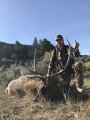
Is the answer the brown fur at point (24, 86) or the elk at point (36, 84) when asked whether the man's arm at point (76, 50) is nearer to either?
the elk at point (36, 84)

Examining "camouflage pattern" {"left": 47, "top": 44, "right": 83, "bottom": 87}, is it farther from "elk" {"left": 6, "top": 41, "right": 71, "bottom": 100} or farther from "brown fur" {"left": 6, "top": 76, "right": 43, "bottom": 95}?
"brown fur" {"left": 6, "top": 76, "right": 43, "bottom": 95}

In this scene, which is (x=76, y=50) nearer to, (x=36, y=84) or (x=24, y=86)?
(x=36, y=84)

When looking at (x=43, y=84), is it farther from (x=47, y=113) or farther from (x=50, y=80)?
(x=47, y=113)

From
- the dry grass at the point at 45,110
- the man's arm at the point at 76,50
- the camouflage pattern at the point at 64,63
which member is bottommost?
the dry grass at the point at 45,110

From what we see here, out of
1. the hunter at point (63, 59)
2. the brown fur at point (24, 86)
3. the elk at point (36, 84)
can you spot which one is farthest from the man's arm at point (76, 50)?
the brown fur at point (24, 86)

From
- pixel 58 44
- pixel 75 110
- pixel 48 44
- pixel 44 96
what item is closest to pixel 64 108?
pixel 75 110

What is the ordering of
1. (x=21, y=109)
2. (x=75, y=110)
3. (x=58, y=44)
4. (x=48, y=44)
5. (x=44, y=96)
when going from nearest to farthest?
(x=75, y=110)
(x=21, y=109)
(x=44, y=96)
(x=58, y=44)
(x=48, y=44)

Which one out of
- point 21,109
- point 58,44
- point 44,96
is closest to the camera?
point 21,109

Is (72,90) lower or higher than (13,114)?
higher

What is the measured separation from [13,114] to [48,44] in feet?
50.3

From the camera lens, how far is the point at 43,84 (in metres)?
7.63

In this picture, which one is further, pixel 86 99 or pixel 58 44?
pixel 58 44

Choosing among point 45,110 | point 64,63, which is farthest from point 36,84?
point 45,110

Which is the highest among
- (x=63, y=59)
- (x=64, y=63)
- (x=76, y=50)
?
(x=76, y=50)
